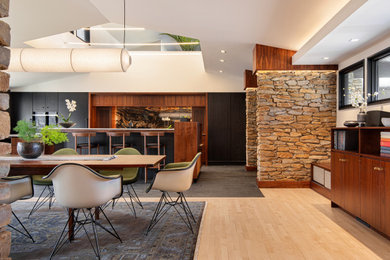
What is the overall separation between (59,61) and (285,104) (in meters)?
4.08

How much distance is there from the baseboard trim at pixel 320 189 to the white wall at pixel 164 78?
435cm

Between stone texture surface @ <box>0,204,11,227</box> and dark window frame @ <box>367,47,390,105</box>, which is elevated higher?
dark window frame @ <box>367,47,390,105</box>

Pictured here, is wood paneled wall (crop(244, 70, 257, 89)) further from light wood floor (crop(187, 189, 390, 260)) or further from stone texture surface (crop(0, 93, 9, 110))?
stone texture surface (crop(0, 93, 9, 110))

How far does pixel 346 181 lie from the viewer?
365 centimetres

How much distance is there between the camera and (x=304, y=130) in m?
5.40

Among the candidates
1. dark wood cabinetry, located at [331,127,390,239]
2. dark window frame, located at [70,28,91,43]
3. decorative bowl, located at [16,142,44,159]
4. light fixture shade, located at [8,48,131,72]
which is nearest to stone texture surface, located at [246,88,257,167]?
dark wood cabinetry, located at [331,127,390,239]

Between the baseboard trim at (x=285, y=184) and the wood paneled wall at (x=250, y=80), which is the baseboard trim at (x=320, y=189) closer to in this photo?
the baseboard trim at (x=285, y=184)

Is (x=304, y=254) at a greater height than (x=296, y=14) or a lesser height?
lesser

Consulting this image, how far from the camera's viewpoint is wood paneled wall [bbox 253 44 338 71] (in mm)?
5242

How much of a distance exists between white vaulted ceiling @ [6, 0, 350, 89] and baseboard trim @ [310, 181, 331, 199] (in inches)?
103

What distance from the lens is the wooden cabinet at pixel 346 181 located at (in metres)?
3.40

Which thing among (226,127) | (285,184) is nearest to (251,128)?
(226,127)

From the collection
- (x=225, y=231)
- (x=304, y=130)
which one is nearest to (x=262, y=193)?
(x=304, y=130)

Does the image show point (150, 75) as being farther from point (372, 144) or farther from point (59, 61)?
point (372, 144)
